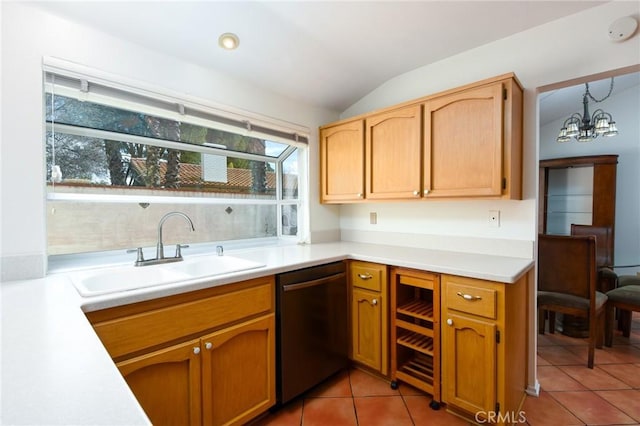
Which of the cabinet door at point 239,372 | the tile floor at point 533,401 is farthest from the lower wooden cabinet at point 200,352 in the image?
the tile floor at point 533,401

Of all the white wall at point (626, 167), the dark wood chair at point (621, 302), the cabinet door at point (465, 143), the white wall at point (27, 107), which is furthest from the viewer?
the white wall at point (626, 167)

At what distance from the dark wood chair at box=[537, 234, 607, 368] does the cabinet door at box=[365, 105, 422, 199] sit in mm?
1289

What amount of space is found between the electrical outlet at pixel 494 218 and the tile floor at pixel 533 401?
3.65 feet

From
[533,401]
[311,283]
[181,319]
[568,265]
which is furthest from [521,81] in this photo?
[181,319]

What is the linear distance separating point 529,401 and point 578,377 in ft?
1.81

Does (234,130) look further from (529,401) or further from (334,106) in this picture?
(529,401)

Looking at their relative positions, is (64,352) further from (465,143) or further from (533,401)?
(533,401)

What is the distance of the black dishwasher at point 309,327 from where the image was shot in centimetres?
167

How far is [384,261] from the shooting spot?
1883mm

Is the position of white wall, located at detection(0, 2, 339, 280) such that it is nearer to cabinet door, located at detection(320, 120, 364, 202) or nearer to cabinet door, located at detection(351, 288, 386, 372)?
cabinet door, located at detection(320, 120, 364, 202)

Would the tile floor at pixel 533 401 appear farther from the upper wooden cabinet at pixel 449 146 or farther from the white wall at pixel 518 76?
the upper wooden cabinet at pixel 449 146

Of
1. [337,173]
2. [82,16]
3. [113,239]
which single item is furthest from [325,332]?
[82,16]

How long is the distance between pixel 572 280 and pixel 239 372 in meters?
2.53

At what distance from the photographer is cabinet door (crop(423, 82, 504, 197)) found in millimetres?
1668
